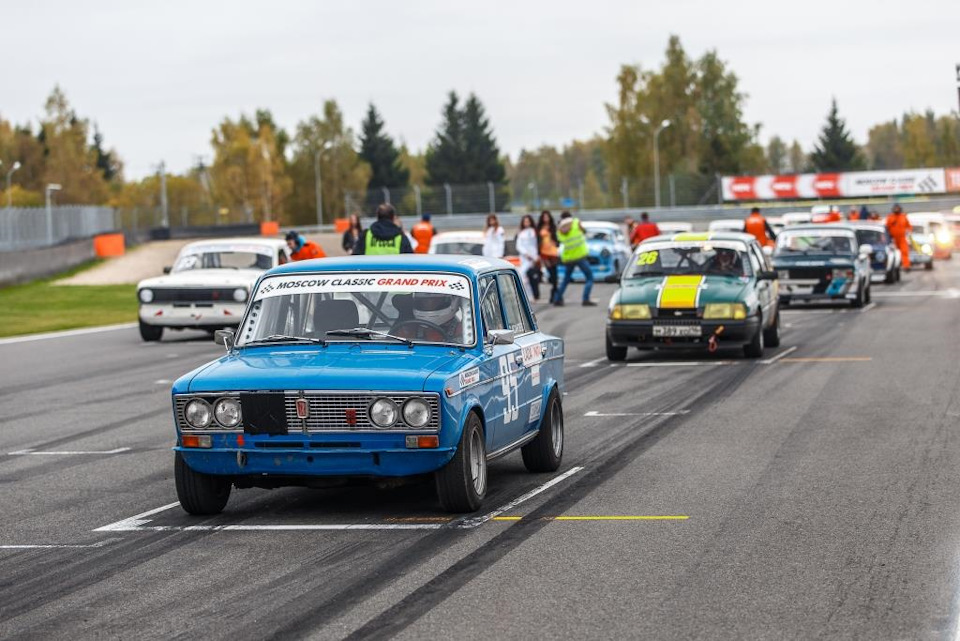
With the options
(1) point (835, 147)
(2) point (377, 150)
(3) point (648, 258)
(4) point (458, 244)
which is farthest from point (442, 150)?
(3) point (648, 258)

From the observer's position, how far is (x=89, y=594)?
281 inches

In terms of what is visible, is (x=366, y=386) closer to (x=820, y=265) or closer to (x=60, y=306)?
(x=820, y=265)

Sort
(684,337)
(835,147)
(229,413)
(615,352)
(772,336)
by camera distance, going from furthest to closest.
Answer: (835,147) < (772,336) < (615,352) < (684,337) < (229,413)

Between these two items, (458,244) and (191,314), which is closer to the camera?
(191,314)

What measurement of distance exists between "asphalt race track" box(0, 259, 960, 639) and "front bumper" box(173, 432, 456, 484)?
32 cm

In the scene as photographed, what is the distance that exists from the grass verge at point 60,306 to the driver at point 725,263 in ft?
42.9

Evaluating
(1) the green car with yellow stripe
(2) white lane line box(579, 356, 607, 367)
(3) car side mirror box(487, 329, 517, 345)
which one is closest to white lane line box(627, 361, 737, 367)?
(1) the green car with yellow stripe

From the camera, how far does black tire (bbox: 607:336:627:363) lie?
18625 mm

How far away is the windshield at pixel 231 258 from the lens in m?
24.5

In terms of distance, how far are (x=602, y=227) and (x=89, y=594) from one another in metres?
34.3

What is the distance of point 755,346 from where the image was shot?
1848 cm

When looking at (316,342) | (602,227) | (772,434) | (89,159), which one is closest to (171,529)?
(316,342)

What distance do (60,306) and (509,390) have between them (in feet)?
86.0

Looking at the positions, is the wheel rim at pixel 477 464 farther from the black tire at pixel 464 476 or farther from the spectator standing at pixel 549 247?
the spectator standing at pixel 549 247
